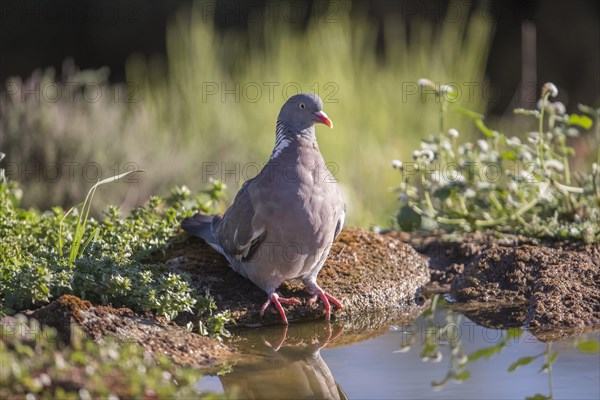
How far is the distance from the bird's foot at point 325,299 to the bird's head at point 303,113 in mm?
742

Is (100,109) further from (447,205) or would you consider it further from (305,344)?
(305,344)

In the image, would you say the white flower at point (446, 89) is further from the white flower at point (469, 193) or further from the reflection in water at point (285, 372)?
the reflection in water at point (285, 372)

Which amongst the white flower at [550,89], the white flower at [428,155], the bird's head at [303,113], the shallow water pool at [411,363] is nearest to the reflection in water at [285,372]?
the shallow water pool at [411,363]

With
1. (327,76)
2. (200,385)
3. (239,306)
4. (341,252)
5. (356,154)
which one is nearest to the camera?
(200,385)

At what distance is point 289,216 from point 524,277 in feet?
3.96

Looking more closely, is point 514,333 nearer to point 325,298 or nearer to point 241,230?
point 325,298

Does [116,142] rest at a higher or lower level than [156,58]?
lower

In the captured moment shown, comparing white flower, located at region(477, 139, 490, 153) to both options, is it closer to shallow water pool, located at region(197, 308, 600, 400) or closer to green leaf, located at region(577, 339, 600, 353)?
shallow water pool, located at region(197, 308, 600, 400)

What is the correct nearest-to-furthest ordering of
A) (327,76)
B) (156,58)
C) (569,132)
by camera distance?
(569,132), (327,76), (156,58)

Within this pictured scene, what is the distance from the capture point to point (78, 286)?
356cm

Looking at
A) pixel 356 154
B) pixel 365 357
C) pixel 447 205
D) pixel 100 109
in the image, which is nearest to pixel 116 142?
pixel 100 109

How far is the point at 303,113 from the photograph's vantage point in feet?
13.5

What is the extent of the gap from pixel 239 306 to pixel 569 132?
2.21 metres

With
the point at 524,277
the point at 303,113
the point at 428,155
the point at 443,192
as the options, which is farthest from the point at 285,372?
the point at 428,155
